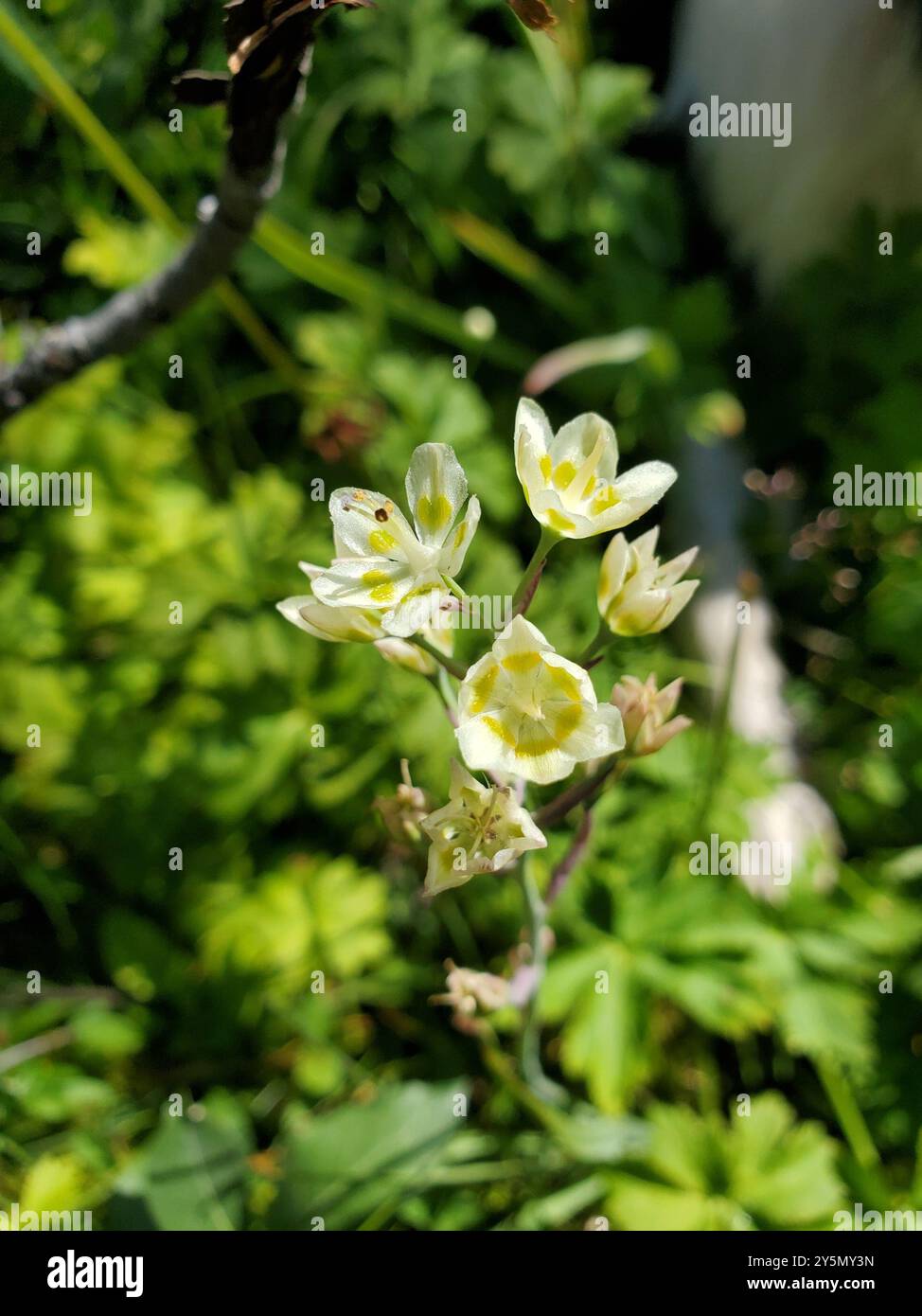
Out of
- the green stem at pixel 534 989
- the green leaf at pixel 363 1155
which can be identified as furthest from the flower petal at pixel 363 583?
the green leaf at pixel 363 1155

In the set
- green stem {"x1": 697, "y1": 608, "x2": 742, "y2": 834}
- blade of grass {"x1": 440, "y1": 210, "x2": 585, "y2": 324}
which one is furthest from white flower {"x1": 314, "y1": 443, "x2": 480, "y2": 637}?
blade of grass {"x1": 440, "y1": 210, "x2": 585, "y2": 324}

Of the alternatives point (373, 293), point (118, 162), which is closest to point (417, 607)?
point (118, 162)

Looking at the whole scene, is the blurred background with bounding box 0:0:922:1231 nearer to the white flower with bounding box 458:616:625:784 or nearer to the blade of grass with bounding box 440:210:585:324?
the blade of grass with bounding box 440:210:585:324

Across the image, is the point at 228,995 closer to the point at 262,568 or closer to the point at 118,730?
the point at 118,730

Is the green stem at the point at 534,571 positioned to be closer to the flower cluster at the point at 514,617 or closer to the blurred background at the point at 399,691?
the flower cluster at the point at 514,617

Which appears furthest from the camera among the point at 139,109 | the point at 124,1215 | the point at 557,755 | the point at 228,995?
the point at 228,995

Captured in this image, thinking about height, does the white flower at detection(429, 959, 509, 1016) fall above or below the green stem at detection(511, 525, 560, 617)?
below

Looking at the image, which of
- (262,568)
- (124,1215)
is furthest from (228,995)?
(262,568)
